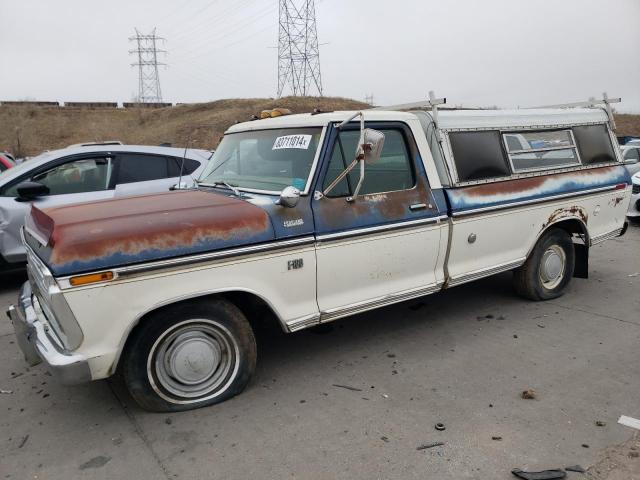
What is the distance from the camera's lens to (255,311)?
398 cm

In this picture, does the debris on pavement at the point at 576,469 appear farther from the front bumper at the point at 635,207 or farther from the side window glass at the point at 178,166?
the front bumper at the point at 635,207

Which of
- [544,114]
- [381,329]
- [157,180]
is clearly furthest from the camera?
[157,180]

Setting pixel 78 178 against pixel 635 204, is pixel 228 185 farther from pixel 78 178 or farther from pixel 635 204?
pixel 635 204

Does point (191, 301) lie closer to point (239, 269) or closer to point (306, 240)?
point (239, 269)

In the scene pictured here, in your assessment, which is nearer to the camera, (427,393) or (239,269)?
(239,269)

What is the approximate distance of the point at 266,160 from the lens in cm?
412

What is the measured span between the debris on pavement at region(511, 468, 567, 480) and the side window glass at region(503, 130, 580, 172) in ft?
9.73

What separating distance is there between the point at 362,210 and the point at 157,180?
380 centimetres

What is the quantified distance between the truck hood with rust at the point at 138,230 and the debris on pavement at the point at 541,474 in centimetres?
201

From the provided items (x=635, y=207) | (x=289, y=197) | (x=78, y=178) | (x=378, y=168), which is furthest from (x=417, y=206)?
(x=635, y=207)

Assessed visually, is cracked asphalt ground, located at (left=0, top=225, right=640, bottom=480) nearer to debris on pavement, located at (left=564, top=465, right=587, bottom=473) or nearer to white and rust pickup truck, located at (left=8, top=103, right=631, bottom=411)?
debris on pavement, located at (left=564, top=465, right=587, bottom=473)

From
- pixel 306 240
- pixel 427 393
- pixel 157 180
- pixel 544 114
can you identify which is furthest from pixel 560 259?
pixel 157 180

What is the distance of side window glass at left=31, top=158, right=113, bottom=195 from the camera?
6344mm

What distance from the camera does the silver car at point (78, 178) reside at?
20.0 feet
